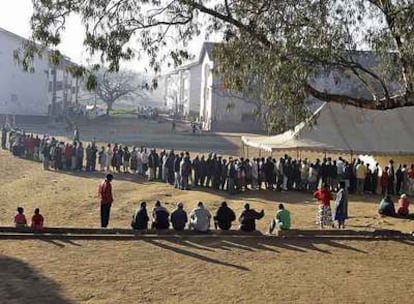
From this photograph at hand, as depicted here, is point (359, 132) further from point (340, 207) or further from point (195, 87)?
point (195, 87)

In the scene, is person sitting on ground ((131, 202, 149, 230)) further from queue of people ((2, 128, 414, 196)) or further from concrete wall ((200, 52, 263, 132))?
concrete wall ((200, 52, 263, 132))

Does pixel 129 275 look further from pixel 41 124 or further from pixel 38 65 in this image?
pixel 38 65

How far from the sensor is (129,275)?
10.4m

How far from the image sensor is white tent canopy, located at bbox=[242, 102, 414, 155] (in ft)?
61.6

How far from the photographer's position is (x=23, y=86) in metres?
58.0

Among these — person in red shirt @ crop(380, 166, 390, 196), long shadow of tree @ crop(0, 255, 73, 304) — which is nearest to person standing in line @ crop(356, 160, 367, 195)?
person in red shirt @ crop(380, 166, 390, 196)

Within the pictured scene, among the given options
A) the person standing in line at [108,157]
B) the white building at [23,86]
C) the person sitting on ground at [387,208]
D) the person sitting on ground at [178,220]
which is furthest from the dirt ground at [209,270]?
the white building at [23,86]

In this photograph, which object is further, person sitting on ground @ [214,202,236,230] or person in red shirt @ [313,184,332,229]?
person in red shirt @ [313,184,332,229]

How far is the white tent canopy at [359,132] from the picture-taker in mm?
18781

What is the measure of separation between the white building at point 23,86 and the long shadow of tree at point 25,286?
46.1 metres

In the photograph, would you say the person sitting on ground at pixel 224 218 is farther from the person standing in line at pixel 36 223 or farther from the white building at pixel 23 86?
the white building at pixel 23 86

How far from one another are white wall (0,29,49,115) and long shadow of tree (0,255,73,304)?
48.1 metres

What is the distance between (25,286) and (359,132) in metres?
12.3

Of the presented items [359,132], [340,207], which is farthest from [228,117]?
[340,207]
